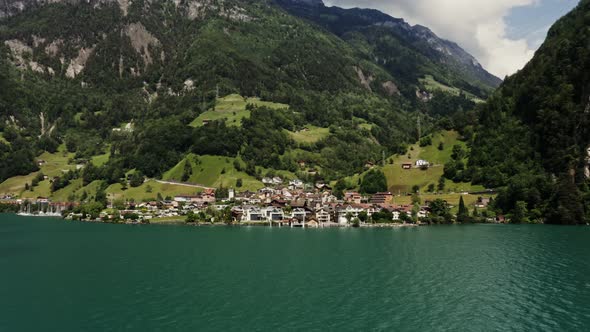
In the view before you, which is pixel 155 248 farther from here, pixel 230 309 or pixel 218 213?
pixel 218 213

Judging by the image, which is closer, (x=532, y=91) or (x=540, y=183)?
(x=540, y=183)

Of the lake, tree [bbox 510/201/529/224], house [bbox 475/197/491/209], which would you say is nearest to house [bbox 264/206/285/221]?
the lake

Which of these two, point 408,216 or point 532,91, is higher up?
point 532,91

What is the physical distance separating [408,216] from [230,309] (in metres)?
107

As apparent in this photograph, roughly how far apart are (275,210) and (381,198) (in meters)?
42.0

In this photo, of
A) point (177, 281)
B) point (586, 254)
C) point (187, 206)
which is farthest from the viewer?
point (187, 206)

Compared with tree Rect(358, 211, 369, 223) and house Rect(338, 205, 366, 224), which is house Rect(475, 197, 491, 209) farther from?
house Rect(338, 205, 366, 224)

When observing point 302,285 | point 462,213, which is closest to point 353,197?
point 462,213

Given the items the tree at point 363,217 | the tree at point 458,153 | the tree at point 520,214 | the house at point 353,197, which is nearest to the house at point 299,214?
the tree at point 363,217

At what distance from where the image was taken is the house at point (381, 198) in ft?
567

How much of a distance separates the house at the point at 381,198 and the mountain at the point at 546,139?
32.5 meters

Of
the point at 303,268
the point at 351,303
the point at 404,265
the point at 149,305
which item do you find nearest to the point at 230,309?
the point at 149,305

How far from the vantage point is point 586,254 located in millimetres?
76750

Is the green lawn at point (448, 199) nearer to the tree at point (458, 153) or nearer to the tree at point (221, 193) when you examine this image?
the tree at point (458, 153)
